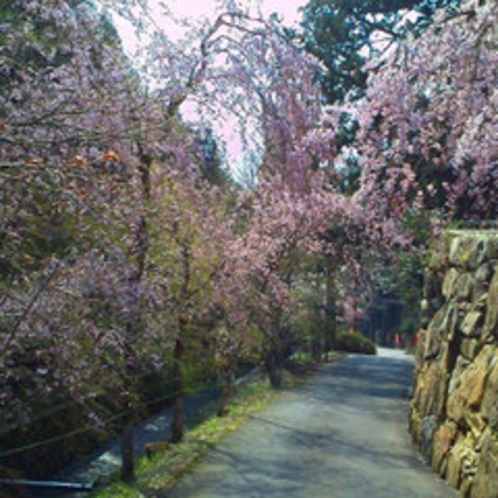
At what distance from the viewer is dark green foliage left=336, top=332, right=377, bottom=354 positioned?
3962 centimetres

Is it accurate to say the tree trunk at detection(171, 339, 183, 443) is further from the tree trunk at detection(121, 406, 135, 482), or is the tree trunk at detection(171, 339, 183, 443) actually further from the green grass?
the tree trunk at detection(121, 406, 135, 482)

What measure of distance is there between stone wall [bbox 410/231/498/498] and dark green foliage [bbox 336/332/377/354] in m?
25.9

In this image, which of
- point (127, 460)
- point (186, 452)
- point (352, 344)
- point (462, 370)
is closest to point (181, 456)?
point (186, 452)

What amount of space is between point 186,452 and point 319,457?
1.97 meters

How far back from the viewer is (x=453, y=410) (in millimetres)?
10492

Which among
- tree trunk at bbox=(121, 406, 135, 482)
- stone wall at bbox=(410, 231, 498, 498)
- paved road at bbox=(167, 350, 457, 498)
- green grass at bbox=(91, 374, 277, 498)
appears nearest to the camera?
stone wall at bbox=(410, 231, 498, 498)

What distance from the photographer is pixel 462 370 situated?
10391 millimetres

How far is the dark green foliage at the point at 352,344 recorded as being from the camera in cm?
3962

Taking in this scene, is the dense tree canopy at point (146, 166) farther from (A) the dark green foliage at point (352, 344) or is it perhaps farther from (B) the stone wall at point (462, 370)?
(A) the dark green foliage at point (352, 344)

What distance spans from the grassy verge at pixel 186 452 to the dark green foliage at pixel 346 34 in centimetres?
788

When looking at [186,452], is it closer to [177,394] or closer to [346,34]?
[177,394]

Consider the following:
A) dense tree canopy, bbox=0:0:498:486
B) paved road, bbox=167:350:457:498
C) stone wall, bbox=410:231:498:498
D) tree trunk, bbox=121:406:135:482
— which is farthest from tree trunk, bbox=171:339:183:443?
stone wall, bbox=410:231:498:498

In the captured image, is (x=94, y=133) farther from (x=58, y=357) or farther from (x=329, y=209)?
(x=329, y=209)

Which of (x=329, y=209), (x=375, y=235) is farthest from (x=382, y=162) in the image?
(x=375, y=235)
